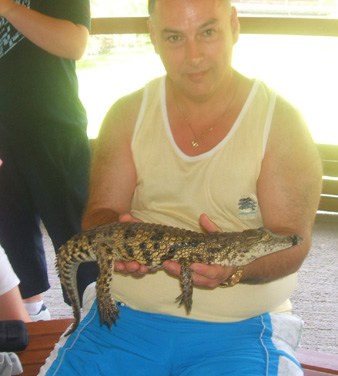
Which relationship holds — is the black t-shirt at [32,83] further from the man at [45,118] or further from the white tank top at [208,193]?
the white tank top at [208,193]

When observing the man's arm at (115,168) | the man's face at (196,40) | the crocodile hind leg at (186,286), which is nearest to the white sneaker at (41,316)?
the man's arm at (115,168)

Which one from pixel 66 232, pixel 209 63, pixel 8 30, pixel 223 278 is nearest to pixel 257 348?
pixel 223 278

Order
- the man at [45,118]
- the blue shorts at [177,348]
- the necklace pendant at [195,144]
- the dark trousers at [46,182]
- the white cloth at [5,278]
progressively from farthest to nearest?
the dark trousers at [46,182] < the man at [45,118] < the white cloth at [5,278] < the necklace pendant at [195,144] < the blue shorts at [177,348]

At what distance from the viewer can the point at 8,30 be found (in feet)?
8.42

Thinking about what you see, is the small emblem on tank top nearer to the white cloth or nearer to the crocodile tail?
the crocodile tail

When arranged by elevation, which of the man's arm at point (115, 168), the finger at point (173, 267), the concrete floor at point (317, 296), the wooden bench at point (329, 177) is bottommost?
the concrete floor at point (317, 296)

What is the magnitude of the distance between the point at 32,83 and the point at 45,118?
0.15 meters

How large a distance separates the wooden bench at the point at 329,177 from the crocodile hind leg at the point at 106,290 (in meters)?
2.73

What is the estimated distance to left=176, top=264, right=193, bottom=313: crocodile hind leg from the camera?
1618mm

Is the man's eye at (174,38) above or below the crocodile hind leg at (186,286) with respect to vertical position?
above

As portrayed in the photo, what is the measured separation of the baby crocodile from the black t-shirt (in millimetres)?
970

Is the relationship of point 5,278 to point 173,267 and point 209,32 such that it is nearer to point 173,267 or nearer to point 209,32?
point 173,267

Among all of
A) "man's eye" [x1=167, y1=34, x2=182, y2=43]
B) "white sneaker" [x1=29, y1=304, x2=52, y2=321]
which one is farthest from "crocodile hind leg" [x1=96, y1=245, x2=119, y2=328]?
"white sneaker" [x1=29, y1=304, x2=52, y2=321]

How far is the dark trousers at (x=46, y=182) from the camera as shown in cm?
262
